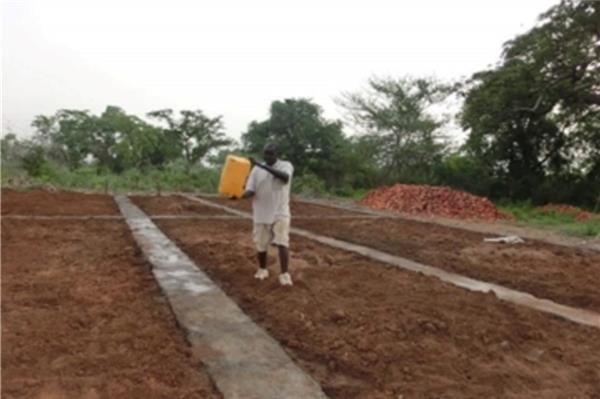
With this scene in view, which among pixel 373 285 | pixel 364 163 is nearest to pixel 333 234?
pixel 373 285

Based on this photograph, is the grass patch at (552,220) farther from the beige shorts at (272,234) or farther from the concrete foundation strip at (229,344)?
the concrete foundation strip at (229,344)

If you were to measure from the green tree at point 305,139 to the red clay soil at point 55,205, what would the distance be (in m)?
Answer: 10.3

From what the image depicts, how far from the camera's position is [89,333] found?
12.9ft

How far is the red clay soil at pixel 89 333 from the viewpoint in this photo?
3.03m

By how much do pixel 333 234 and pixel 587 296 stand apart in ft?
17.0

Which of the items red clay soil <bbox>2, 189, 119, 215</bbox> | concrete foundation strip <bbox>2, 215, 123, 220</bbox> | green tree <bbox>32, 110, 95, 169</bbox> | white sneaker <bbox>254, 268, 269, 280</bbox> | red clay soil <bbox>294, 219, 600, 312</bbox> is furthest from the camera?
green tree <bbox>32, 110, 95, 169</bbox>

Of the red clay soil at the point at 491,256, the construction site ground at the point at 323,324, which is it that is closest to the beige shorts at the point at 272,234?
the construction site ground at the point at 323,324

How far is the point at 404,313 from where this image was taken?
4.65 metres

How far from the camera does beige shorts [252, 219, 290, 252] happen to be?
5.55m

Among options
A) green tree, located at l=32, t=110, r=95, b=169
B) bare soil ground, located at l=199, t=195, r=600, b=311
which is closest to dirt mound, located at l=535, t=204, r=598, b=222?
bare soil ground, located at l=199, t=195, r=600, b=311

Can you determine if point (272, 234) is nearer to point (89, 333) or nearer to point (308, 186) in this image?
point (89, 333)

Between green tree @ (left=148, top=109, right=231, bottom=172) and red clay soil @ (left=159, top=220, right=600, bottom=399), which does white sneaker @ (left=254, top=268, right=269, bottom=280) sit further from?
green tree @ (left=148, top=109, right=231, bottom=172)

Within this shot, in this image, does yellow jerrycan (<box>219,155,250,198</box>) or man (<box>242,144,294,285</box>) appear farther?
yellow jerrycan (<box>219,155,250,198</box>)

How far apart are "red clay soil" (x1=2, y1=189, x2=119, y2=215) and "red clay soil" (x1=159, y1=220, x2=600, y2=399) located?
7.29 meters
